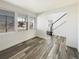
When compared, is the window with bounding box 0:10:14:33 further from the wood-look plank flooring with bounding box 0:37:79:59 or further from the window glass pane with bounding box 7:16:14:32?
the wood-look plank flooring with bounding box 0:37:79:59

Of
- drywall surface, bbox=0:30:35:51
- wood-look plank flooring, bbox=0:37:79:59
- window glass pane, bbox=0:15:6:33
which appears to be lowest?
wood-look plank flooring, bbox=0:37:79:59

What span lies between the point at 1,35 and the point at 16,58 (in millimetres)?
1388

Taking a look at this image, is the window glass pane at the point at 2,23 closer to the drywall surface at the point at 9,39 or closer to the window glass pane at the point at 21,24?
the drywall surface at the point at 9,39

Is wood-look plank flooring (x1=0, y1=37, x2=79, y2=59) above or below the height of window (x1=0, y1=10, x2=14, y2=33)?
below

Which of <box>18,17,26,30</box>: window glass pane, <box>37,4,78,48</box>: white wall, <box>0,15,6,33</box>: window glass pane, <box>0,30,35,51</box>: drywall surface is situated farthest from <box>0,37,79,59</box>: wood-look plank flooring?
<box>18,17,26,30</box>: window glass pane

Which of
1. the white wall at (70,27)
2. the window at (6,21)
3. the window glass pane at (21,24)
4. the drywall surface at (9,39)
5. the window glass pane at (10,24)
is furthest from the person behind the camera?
the window glass pane at (21,24)

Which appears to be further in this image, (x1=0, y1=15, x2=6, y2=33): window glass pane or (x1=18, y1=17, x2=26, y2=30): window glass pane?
(x1=18, y1=17, x2=26, y2=30): window glass pane

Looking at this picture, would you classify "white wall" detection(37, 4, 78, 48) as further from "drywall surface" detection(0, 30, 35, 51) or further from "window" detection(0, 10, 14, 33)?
"window" detection(0, 10, 14, 33)

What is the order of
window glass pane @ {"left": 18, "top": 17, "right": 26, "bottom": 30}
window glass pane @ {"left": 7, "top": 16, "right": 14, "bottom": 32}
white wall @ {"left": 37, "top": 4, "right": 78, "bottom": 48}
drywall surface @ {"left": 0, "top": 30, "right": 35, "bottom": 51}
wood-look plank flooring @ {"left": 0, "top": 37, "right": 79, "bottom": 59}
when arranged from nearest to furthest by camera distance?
1. wood-look plank flooring @ {"left": 0, "top": 37, "right": 79, "bottom": 59}
2. drywall surface @ {"left": 0, "top": 30, "right": 35, "bottom": 51}
3. window glass pane @ {"left": 7, "top": 16, "right": 14, "bottom": 32}
4. white wall @ {"left": 37, "top": 4, "right": 78, "bottom": 48}
5. window glass pane @ {"left": 18, "top": 17, "right": 26, "bottom": 30}

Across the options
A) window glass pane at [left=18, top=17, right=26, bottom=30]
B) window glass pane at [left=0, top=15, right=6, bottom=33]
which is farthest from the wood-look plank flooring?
window glass pane at [left=18, top=17, right=26, bottom=30]

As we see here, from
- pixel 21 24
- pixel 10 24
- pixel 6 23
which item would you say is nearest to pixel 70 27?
pixel 21 24

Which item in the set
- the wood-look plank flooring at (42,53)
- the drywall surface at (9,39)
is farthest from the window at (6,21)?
the wood-look plank flooring at (42,53)

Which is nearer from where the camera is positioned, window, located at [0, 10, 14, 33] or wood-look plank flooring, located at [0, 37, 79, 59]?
wood-look plank flooring, located at [0, 37, 79, 59]

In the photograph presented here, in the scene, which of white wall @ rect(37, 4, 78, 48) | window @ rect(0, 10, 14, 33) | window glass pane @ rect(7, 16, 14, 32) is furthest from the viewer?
white wall @ rect(37, 4, 78, 48)
